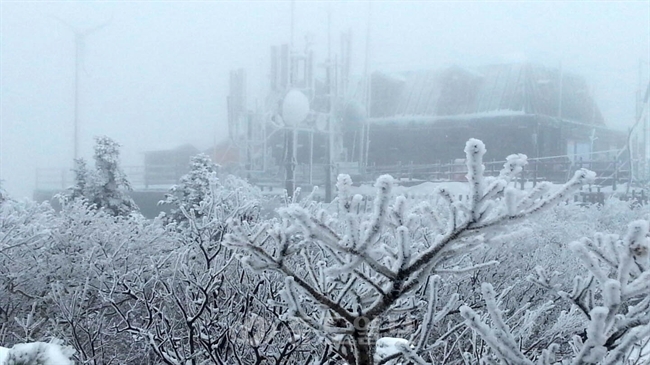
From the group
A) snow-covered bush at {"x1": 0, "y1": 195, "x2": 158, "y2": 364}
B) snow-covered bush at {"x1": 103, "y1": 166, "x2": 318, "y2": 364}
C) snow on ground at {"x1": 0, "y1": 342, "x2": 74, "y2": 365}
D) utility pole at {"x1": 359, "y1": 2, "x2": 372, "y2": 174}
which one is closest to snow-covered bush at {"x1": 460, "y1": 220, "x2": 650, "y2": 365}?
snow on ground at {"x1": 0, "y1": 342, "x2": 74, "y2": 365}

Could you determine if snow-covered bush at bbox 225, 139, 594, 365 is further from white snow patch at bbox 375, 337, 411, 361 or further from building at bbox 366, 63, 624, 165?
building at bbox 366, 63, 624, 165

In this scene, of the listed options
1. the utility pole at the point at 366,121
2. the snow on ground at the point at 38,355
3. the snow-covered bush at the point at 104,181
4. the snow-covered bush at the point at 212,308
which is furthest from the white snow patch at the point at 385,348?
the utility pole at the point at 366,121

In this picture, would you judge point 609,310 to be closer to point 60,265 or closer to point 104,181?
point 60,265

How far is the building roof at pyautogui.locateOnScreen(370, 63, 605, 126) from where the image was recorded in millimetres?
26578

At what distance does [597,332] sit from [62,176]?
2647 centimetres

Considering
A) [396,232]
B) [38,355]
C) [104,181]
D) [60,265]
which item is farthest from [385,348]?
[104,181]

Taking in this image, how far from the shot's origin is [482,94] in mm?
27828

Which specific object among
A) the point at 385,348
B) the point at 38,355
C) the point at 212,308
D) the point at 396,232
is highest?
the point at 396,232

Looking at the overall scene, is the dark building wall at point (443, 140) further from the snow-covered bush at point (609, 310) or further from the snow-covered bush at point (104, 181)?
the snow-covered bush at point (609, 310)

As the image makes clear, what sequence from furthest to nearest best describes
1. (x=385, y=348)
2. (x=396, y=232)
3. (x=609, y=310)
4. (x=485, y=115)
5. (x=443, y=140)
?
(x=443, y=140), (x=485, y=115), (x=385, y=348), (x=396, y=232), (x=609, y=310)

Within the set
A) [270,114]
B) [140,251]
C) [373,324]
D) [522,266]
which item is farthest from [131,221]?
[270,114]

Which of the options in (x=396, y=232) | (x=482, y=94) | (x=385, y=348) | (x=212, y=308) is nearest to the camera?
(x=396, y=232)

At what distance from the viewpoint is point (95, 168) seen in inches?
589

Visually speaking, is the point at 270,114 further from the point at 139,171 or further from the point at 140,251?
the point at 140,251
